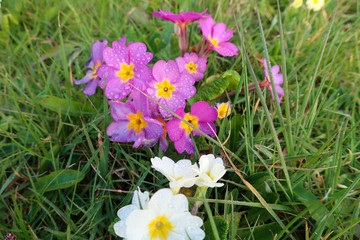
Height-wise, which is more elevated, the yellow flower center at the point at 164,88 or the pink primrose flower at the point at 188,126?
the yellow flower center at the point at 164,88

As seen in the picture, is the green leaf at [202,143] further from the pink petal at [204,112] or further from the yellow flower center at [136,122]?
the yellow flower center at [136,122]

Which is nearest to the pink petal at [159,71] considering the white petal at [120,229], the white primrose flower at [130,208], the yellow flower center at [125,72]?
the yellow flower center at [125,72]

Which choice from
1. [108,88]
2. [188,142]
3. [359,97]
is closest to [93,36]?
[108,88]

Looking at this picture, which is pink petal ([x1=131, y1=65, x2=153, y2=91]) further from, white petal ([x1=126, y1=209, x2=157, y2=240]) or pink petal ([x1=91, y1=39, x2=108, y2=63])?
white petal ([x1=126, y1=209, x2=157, y2=240])

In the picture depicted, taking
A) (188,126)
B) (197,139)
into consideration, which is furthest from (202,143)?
(188,126)

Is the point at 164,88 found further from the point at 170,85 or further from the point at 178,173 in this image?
the point at 178,173

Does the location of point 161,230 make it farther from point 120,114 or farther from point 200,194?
point 120,114
